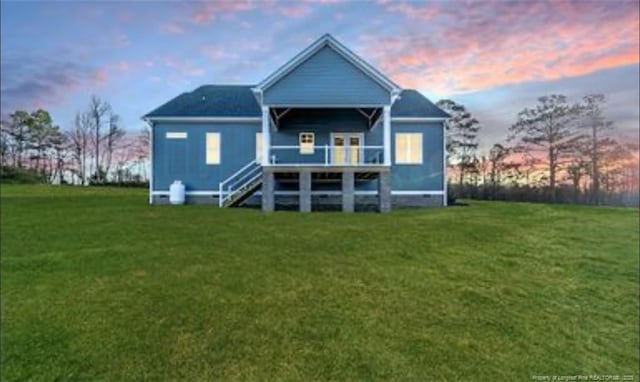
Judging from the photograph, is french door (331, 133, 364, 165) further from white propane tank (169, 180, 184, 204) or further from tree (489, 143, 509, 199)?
tree (489, 143, 509, 199)

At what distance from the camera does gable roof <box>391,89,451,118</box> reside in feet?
62.2

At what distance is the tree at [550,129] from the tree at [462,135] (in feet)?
13.9

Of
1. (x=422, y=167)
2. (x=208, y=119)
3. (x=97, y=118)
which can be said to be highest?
(x=97, y=118)

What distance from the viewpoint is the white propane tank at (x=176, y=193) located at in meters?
18.2

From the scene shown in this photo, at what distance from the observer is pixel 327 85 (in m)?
16.7

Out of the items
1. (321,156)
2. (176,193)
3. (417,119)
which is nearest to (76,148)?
(176,193)

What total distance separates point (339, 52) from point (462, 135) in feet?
53.2

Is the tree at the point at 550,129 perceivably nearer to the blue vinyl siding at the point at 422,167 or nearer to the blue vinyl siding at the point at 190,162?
the blue vinyl siding at the point at 422,167

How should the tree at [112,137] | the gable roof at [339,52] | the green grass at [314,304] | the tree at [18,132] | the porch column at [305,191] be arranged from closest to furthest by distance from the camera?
Result: the green grass at [314,304], the porch column at [305,191], the gable roof at [339,52], the tree at [18,132], the tree at [112,137]

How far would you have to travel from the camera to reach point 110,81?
18.7 m

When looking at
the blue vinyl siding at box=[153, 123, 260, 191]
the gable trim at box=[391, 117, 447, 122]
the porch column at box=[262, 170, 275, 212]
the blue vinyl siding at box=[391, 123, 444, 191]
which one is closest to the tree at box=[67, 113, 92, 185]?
the blue vinyl siding at box=[153, 123, 260, 191]

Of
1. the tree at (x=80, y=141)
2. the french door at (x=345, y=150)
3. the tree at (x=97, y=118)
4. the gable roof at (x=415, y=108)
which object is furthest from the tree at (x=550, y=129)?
the tree at (x=80, y=141)

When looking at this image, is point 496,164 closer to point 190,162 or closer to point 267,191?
point 267,191

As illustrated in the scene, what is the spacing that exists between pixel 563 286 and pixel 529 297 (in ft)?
3.25
